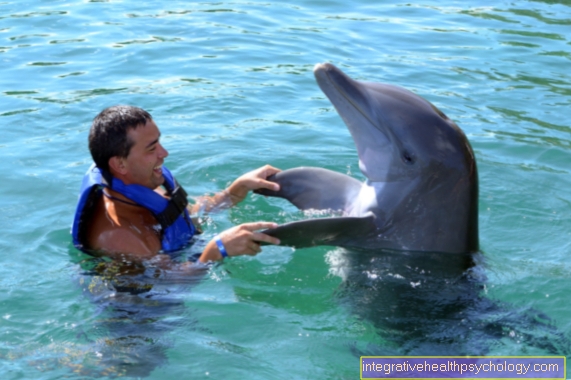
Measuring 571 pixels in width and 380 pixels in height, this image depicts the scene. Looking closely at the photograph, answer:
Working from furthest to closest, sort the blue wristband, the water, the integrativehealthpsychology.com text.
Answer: the blue wristband < the water < the integrativehealthpsychology.com text

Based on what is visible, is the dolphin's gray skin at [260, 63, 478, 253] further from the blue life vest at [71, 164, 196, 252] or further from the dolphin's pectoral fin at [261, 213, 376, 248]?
the blue life vest at [71, 164, 196, 252]

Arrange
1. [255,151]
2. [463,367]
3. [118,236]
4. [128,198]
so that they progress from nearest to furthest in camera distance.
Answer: [463,367], [118,236], [128,198], [255,151]

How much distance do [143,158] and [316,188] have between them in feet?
4.33

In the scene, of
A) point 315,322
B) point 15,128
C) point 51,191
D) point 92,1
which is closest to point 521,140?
point 315,322

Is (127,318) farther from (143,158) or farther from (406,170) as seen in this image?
(406,170)

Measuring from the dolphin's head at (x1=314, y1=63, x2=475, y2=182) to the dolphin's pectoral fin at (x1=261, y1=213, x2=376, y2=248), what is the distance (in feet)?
1.24

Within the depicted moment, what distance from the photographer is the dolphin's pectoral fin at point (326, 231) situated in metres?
5.17

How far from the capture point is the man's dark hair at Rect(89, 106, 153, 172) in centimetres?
565

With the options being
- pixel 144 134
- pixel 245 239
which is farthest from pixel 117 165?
pixel 245 239

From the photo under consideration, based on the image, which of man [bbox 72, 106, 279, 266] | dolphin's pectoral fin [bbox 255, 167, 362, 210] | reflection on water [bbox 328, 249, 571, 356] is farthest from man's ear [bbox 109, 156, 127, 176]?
reflection on water [bbox 328, 249, 571, 356]

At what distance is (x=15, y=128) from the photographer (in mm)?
9094

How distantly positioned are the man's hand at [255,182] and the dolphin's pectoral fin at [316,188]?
7 cm

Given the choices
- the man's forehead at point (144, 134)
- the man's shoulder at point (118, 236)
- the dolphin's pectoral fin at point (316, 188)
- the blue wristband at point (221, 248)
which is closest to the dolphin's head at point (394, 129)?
the dolphin's pectoral fin at point (316, 188)

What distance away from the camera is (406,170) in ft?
17.9
